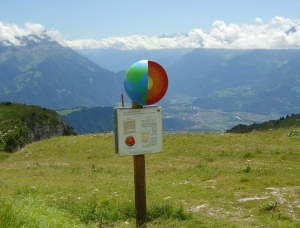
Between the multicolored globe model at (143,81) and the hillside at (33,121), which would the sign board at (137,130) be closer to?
the multicolored globe model at (143,81)

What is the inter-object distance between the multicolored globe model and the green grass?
11.2ft

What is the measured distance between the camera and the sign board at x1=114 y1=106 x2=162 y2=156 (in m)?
8.45

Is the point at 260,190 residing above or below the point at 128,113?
below

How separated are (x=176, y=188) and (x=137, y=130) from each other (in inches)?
234

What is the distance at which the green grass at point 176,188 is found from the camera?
29.9 ft

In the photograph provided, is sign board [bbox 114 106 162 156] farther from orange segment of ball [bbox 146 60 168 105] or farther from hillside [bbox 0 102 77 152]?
hillside [bbox 0 102 77 152]

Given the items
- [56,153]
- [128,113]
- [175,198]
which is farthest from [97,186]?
[56,153]

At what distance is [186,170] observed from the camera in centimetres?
1731

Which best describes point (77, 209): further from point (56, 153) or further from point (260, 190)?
point (56, 153)

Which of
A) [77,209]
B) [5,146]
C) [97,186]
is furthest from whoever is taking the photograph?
[5,146]

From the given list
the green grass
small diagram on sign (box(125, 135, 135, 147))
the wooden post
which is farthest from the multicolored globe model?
the green grass

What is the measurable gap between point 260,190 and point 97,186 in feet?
23.4

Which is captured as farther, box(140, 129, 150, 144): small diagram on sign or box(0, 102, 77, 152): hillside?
box(0, 102, 77, 152): hillside

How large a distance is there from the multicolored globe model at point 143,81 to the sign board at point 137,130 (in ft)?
1.07
